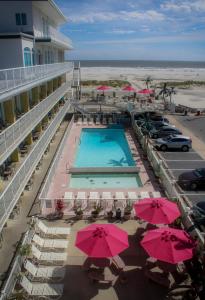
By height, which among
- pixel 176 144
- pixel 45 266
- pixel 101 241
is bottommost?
pixel 45 266

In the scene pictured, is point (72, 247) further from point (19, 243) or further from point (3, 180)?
point (3, 180)

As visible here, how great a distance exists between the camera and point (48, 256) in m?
13.3

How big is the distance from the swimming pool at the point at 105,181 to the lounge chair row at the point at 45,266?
25.1 feet

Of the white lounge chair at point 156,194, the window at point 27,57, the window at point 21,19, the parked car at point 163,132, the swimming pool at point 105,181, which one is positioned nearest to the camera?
the white lounge chair at point 156,194

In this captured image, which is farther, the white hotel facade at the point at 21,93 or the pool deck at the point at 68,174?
the pool deck at the point at 68,174

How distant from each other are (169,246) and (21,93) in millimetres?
13107

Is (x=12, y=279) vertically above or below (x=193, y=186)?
above

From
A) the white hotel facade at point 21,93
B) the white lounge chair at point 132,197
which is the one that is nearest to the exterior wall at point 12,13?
the white hotel facade at point 21,93

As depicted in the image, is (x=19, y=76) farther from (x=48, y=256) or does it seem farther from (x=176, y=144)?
(x=176, y=144)

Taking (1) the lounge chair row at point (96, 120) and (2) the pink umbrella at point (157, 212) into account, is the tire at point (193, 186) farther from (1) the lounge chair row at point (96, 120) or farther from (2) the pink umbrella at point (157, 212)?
(1) the lounge chair row at point (96, 120)

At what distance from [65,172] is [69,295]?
13.4 m

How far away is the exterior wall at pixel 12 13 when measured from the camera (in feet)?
77.5

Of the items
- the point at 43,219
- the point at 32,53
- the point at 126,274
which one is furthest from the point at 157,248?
the point at 32,53

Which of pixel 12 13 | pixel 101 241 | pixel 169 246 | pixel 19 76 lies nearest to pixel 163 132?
pixel 12 13
